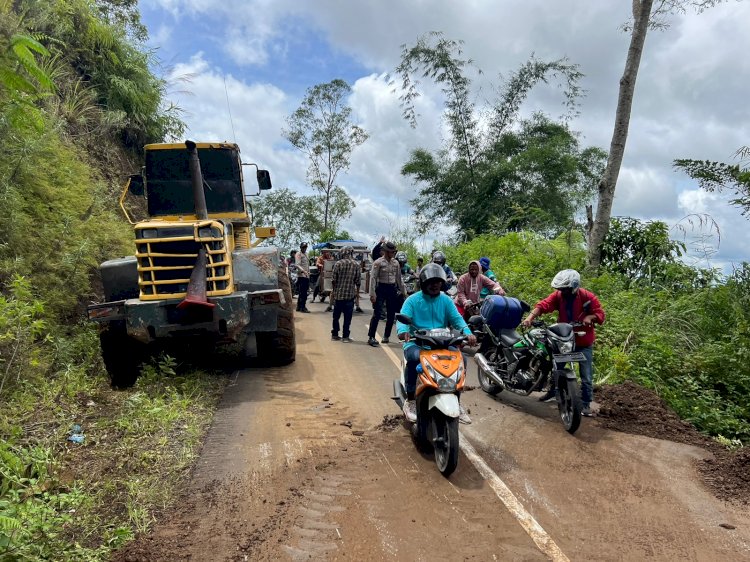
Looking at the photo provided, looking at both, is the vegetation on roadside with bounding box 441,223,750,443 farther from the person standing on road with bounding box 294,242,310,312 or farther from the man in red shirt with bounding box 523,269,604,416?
the person standing on road with bounding box 294,242,310,312

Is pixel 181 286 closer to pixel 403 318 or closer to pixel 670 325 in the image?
pixel 403 318

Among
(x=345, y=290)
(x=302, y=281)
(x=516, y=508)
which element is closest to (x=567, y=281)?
(x=516, y=508)

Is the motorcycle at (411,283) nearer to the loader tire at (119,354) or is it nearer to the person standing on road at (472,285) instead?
the person standing on road at (472,285)

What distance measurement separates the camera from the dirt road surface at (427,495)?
323 cm

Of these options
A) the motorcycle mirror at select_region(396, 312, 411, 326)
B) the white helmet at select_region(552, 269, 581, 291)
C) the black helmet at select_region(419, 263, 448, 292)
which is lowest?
the motorcycle mirror at select_region(396, 312, 411, 326)

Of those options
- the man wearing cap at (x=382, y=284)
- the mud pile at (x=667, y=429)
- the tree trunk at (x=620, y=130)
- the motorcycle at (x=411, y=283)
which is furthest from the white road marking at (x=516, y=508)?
the motorcycle at (x=411, y=283)

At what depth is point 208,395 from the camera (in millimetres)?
5973

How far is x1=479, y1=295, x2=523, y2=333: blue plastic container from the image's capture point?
21.9 feet

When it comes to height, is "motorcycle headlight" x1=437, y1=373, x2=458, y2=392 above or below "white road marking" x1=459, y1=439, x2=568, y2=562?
above

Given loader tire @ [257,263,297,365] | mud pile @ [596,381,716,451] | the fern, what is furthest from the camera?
loader tire @ [257,263,297,365]

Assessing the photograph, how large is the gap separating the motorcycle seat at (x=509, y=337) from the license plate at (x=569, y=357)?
3.16ft

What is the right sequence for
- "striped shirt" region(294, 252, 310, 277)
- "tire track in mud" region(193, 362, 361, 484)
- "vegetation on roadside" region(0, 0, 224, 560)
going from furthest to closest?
1. "striped shirt" region(294, 252, 310, 277)
2. "tire track in mud" region(193, 362, 361, 484)
3. "vegetation on roadside" region(0, 0, 224, 560)

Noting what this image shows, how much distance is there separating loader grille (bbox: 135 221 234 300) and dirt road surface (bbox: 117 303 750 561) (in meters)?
1.41

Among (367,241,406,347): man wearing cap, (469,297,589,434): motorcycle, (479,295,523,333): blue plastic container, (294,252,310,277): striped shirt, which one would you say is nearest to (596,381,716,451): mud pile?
(469,297,589,434): motorcycle
